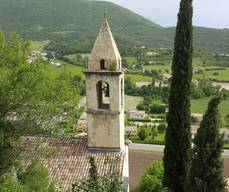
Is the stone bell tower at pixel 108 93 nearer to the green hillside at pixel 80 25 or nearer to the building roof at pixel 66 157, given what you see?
the building roof at pixel 66 157

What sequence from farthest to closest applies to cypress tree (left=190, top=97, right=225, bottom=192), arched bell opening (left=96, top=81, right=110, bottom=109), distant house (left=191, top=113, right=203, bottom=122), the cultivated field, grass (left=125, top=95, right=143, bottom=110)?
grass (left=125, top=95, right=143, bottom=110), distant house (left=191, top=113, right=203, bottom=122), the cultivated field, arched bell opening (left=96, top=81, right=110, bottom=109), cypress tree (left=190, top=97, right=225, bottom=192)

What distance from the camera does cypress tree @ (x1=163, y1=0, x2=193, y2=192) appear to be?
18.6 meters

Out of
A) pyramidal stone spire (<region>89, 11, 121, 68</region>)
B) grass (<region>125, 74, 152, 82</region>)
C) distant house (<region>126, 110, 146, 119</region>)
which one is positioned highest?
pyramidal stone spire (<region>89, 11, 121, 68</region>)

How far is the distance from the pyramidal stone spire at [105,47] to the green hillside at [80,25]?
9736 centimetres

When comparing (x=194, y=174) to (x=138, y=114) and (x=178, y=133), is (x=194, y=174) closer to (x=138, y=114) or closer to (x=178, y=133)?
(x=178, y=133)

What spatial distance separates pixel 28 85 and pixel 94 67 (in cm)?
525

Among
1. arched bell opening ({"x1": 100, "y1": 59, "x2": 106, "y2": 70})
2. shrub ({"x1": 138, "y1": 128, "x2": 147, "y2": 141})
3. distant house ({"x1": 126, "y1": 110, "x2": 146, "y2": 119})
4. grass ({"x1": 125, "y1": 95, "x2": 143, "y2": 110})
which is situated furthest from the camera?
grass ({"x1": 125, "y1": 95, "x2": 143, "y2": 110})

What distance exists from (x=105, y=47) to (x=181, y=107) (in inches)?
188

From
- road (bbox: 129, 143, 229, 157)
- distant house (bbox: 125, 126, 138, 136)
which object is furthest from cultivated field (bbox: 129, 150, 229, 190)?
distant house (bbox: 125, 126, 138, 136)

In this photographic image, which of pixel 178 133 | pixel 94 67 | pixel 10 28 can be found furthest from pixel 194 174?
pixel 10 28

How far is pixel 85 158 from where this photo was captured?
57.4 ft

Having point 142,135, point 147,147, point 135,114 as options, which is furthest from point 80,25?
point 147,147

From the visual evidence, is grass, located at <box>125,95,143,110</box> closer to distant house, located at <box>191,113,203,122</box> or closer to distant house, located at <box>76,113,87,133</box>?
distant house, located at <box>191,113,203,122</box>

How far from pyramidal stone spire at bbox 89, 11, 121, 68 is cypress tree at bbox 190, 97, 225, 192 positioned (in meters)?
5.37
